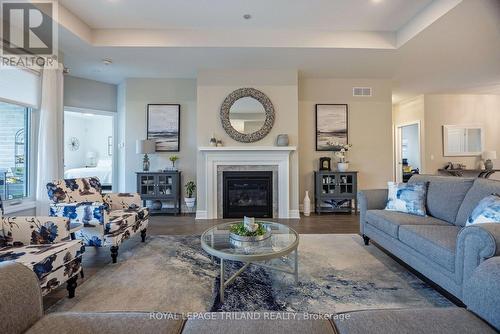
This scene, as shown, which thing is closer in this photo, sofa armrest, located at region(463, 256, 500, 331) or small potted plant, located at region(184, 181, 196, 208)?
sofa armrest, located at region(463, 256, 500, 331)

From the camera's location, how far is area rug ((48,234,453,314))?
1879 millimetres

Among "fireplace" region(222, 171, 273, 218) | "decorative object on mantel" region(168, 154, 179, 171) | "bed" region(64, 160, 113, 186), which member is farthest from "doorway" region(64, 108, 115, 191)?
"fireplace" region(222, 171, 273, 218)

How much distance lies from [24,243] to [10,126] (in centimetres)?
249

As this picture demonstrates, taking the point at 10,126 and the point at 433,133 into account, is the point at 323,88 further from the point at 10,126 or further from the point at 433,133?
the point at 10,126

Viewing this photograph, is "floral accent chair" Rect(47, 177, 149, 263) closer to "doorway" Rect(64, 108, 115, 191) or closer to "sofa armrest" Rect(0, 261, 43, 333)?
"sofa armrest" Rect(0, 261, 43, 333)

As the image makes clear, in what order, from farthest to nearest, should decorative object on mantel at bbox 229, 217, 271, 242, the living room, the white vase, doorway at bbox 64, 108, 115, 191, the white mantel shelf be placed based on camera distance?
doorway at bbox 64, 108, 115, 191, the white vase, the white mantel shelf, decorative object on mantel at bbox 229, 217, 271, 242, the living room

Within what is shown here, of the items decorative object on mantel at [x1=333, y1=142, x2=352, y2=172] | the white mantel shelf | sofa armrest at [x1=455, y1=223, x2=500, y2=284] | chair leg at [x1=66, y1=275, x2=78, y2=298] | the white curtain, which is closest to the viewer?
sofa armrest at [x1=455, y1=223, x2=500, y2=284]

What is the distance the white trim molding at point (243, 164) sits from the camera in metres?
4.73

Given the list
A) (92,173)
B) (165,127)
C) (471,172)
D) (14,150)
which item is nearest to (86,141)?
(92,173)

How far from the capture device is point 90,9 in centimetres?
335

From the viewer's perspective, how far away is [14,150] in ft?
11.9

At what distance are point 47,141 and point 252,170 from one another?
10.8ft

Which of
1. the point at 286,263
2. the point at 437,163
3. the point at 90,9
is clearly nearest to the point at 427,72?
the point at 437,163

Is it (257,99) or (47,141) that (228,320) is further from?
(257,99)
